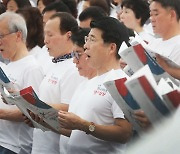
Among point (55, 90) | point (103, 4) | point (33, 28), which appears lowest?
point (55, 90)

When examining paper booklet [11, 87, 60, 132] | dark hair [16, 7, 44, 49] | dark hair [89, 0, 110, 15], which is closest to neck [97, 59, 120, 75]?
paper booklet [11, 87, 60, 132]

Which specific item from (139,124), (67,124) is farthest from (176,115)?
(67,124)

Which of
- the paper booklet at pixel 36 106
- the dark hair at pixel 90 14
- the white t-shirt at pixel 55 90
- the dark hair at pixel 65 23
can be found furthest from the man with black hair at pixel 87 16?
the paper booklet at pixel 36 106

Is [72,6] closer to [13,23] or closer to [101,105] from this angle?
[13,23]

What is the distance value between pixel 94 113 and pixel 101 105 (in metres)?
0.07

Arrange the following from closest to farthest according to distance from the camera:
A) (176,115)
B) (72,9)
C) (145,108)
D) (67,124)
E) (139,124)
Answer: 1. (176,115)
2. (145,108)
3. (139,124)
4. (67,124)
5. (72,9)

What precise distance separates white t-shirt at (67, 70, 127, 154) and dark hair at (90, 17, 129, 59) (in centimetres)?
22

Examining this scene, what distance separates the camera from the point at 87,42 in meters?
3.50

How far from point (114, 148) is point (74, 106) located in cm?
38

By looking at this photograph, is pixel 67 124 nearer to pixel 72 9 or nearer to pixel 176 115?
pixel 176 115

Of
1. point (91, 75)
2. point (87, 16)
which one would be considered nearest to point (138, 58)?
point (91, 75)

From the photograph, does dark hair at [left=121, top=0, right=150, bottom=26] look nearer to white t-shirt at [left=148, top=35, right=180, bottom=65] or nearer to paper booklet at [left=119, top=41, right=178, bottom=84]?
white t-shirt at [left=148, top=35, right=180, bottom=65]

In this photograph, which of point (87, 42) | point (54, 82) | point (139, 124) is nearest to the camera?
point (139, 124)

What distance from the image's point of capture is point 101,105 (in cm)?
336
